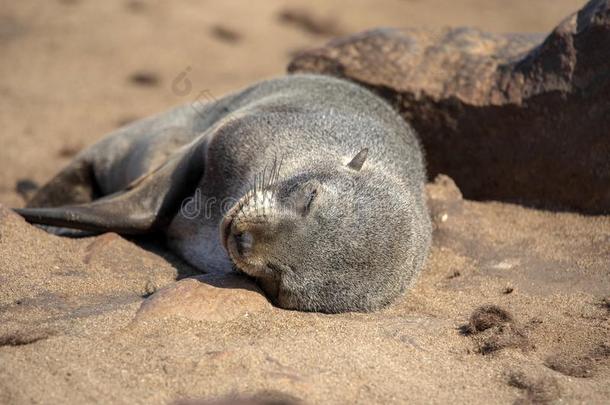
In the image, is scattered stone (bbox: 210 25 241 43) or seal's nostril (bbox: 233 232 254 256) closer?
seal's nostril (bbox: 233 232 254 256)

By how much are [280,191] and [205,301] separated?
2.43 feet

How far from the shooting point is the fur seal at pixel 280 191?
462cm

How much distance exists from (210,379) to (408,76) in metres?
Answer: 4.23

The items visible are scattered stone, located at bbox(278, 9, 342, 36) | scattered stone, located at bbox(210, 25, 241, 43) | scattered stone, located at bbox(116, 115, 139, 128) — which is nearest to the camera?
scattered stone, located at bbox(116, 115, 139, 128)

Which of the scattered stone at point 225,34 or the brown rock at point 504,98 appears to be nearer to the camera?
the brown rock at point 504,98

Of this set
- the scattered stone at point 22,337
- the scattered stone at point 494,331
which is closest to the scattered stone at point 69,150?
the scattered stone at point 22,337

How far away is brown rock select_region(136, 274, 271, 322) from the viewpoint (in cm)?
442

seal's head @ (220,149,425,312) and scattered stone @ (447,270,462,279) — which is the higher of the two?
scattered stone @ (447,270,462,279)

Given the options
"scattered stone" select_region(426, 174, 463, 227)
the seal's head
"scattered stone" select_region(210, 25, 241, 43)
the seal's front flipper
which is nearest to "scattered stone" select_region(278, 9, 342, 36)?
"scattered stone" select_region(210, 25, 241, 43)

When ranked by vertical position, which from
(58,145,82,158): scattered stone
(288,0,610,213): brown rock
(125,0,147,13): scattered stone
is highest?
(288,0,610,213): brown rock

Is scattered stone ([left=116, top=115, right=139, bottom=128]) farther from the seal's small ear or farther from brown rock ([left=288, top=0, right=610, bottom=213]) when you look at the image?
the seal's small ear

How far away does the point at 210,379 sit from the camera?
3.78 metres

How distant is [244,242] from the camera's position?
4484 mm

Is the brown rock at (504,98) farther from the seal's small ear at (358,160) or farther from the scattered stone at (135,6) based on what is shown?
the scattered stone at (135,6)
